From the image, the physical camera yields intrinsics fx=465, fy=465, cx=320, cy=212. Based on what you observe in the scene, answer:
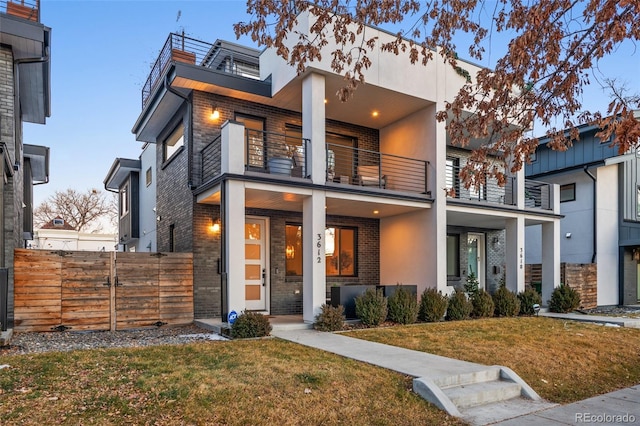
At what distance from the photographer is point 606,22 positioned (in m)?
6.14

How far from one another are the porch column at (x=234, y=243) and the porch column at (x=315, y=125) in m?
2.07

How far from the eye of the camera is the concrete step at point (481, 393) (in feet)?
18.7

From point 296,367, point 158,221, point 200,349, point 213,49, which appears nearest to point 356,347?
point 296,367

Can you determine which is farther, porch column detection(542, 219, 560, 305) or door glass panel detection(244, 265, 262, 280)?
porch column detection(542, 219, 560, 305)

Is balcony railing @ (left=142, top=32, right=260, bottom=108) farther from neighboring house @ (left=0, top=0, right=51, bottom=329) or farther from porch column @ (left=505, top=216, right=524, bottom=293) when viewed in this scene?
porch column @ (left=505, top=216, right=524, bottom=293)

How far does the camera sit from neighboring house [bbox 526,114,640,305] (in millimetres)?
18297

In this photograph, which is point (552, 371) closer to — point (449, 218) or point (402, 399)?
point (402, 399)

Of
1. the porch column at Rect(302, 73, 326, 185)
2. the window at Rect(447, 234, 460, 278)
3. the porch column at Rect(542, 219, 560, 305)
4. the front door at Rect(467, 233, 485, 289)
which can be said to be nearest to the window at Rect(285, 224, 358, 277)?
the porch column at Rect(302, 73, 326, 185)

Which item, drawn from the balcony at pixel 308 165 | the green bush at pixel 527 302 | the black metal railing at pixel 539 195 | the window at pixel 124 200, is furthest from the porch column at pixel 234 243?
the window at pixel 124 200

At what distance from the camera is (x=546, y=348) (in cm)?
884

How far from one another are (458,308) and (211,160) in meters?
7.69

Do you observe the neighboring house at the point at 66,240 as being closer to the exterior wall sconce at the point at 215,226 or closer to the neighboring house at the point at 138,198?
the neighboring house at the point at 138,198

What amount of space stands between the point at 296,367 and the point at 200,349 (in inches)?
79.5

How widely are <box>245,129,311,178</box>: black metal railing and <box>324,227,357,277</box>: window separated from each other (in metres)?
2.62
